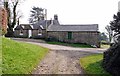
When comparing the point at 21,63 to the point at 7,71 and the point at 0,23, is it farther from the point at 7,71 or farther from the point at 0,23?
the point at 0,23

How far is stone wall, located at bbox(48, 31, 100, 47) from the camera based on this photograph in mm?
47438

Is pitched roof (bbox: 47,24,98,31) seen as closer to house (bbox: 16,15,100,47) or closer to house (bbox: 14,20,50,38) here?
house (bbox: 16,15,100,47)

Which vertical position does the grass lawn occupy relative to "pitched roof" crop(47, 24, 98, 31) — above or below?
below

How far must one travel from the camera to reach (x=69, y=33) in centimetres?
5028

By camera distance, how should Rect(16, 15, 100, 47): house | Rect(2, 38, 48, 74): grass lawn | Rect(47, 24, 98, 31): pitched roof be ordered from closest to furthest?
Rect(2, 38, 48, 74): grass lawn < Rect(16, 15, 100, 47): house < Rect(47, 24, 98, 31): pitched roof

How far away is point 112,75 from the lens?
17.1 m

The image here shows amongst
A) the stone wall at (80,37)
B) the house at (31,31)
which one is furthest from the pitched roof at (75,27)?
the house at (31,31)

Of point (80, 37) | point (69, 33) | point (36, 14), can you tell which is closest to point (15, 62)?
point (80, 37)

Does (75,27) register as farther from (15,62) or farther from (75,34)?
(15,62)

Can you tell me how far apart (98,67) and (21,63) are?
20.0 feet

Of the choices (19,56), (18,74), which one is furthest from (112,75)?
(19,56)

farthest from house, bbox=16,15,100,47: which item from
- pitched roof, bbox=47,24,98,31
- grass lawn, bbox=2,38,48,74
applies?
grass lawn, bbox=2,38,48,74

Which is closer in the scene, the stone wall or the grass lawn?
the grass lawn

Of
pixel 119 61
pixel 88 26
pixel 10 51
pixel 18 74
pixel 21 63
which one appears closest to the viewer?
pixel 18 74
